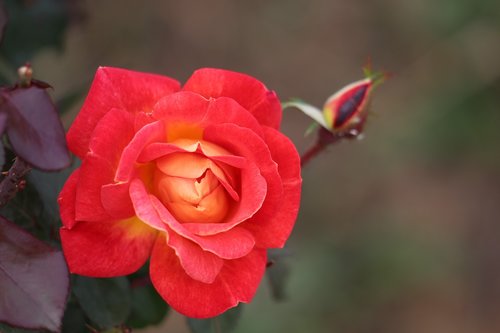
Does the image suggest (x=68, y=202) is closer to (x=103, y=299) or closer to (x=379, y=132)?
(x=103, y=299)

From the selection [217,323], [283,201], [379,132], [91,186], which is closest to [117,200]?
[91,186]

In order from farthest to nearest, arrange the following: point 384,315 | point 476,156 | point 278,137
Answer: point 476,156, point 384,315, point 278,137

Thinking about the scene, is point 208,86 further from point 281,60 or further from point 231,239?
point 281,60

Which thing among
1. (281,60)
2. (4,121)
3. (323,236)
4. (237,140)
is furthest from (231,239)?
(281,60)

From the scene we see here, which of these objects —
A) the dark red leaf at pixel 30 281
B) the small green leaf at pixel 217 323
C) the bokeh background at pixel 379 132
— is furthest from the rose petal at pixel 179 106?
the bokeh background at pixel 379 132

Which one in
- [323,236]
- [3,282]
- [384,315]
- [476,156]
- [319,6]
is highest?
[3,282]

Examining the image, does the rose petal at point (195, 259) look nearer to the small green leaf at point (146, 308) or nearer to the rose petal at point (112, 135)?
the rose petal at point (112, 135)
